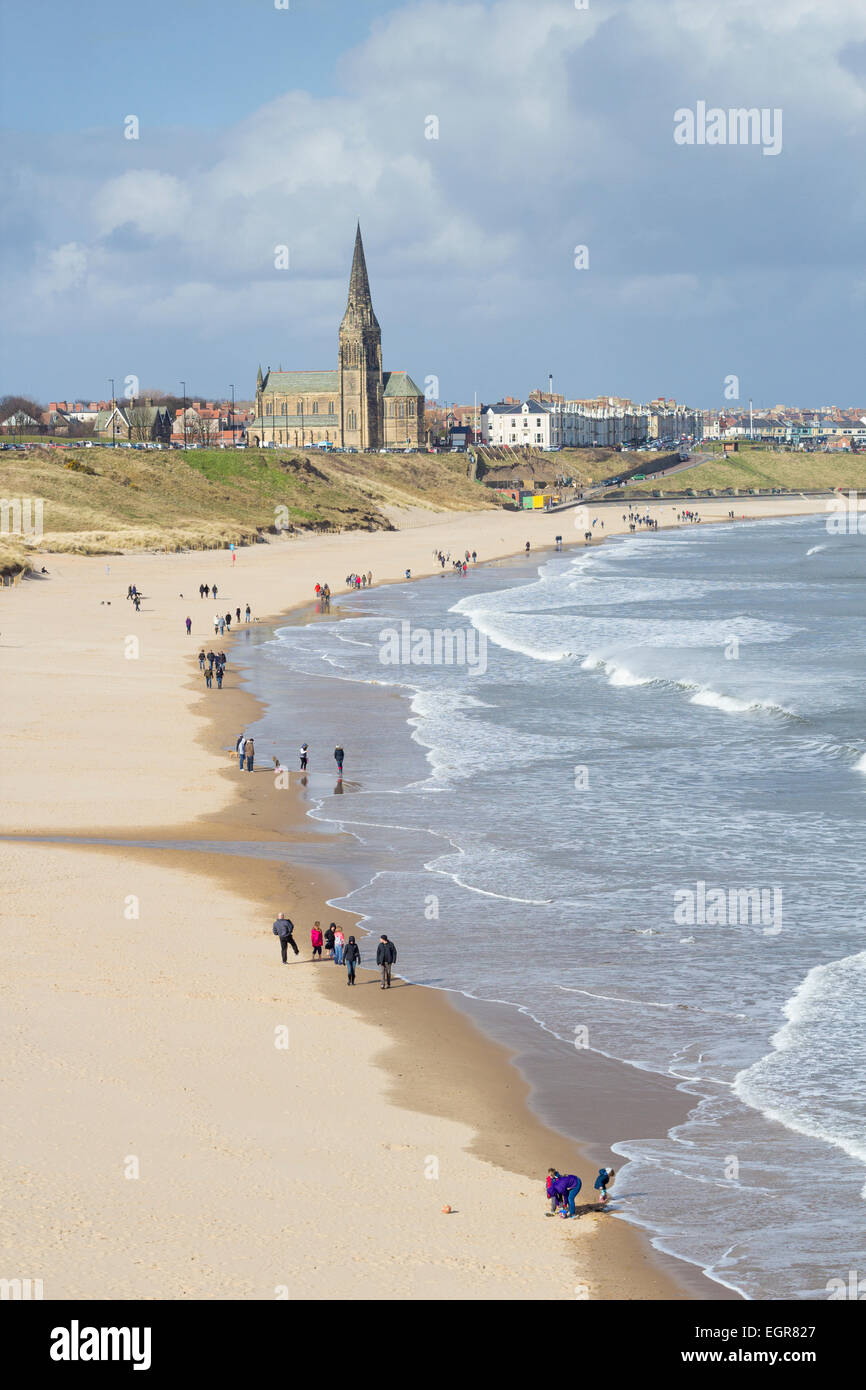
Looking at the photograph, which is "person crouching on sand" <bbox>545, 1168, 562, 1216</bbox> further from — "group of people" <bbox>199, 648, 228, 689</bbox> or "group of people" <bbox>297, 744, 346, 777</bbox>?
"group of people" <bbox>199, 648, 228, 689</bbox>

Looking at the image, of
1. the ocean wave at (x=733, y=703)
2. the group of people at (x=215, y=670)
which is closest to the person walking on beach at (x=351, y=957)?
the ocean wave at (x=733, y=703)

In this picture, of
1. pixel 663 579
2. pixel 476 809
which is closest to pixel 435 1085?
pixel 476 809

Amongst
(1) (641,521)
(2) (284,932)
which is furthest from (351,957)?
(1) (641,521)

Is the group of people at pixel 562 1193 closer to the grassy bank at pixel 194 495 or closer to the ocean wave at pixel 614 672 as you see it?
the ocean wave at pixel 614 672

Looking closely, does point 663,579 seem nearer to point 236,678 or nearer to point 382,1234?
point 236,678

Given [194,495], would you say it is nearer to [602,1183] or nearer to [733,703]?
[733,703]
